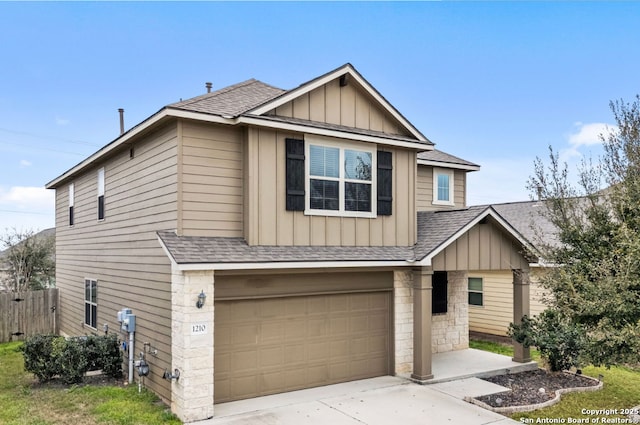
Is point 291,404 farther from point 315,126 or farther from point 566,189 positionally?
point 566,189

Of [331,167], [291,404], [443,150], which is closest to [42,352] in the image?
[291,404]

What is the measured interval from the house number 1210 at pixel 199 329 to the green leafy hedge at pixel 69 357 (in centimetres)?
335

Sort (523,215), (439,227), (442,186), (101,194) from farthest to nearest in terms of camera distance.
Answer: (523,215)
(442,186)
(101,194)
(439,227)

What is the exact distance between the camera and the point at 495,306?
1630 cm

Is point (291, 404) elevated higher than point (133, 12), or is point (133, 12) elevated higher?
point (133, 12)

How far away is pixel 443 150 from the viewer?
48.5ft

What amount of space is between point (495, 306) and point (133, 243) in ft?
39.4

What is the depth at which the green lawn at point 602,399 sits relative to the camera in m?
7.87

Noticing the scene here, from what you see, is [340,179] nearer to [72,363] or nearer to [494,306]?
[72,363]

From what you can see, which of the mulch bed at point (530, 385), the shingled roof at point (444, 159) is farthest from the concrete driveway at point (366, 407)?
the shingled roof at point (444, 159)

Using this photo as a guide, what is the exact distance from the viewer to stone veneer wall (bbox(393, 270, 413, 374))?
10008 mm

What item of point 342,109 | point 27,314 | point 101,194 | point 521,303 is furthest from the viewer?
point 27,314

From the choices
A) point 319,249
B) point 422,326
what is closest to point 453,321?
point 422,326

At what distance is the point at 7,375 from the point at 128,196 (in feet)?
15.2
